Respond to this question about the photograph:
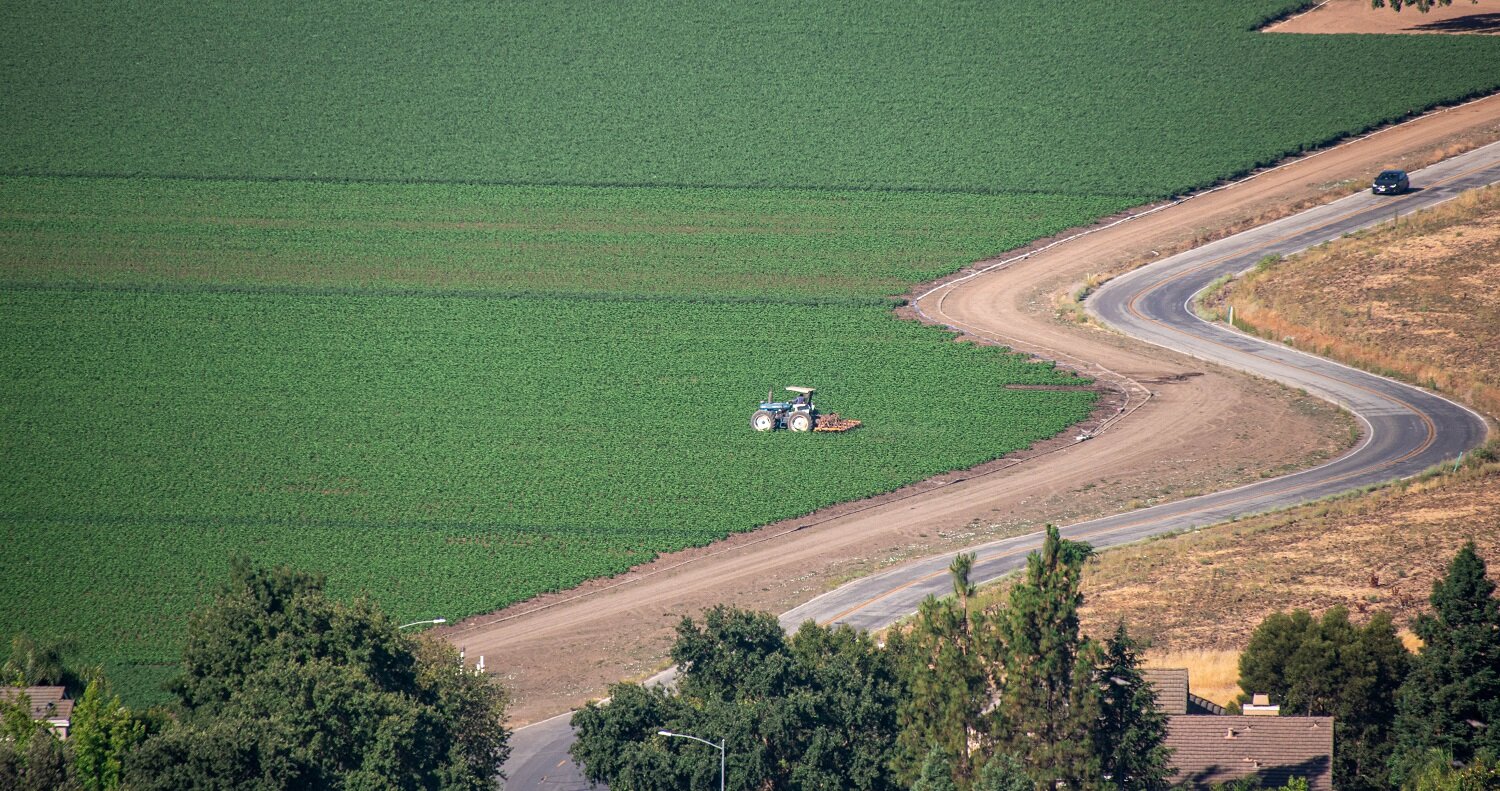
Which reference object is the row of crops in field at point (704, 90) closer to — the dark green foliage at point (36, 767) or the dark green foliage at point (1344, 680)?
the dark green foliage at point (1344, 680)

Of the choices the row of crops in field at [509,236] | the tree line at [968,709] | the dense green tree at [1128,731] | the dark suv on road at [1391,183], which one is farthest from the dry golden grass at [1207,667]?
the dark suv on road at [1391,183]

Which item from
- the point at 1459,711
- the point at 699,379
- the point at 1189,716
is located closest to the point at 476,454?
the point at 699,379

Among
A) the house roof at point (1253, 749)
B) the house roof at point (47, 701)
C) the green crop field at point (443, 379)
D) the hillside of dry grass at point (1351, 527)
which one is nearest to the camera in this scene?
the house roof at point (1253, 749)

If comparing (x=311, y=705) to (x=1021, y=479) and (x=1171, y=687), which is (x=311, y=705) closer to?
(x=1171, y=687)

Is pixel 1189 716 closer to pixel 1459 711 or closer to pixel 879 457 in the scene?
pixel 1459 711

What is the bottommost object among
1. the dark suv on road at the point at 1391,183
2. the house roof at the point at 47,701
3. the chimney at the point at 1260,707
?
the chimney at the point at 1260,707

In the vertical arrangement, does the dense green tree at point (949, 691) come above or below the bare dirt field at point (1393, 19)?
below

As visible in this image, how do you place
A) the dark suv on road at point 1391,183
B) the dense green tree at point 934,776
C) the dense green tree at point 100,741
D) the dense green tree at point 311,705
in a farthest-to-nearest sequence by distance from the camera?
1. the dark suv on road at point 1391,183
2. the dense green tree at point 100,741
3. the dense green tree at point 311,705
4. the dense green tree at point 934,776
